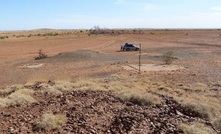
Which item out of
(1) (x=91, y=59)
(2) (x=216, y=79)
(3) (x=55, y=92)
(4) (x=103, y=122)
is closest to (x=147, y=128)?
(4) (x=103, y=122)

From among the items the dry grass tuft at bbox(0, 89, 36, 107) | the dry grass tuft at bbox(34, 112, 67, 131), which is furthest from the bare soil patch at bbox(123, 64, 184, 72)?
the dry grass tuft at bbox(34, 112, 67, 131)

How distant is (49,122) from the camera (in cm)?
960

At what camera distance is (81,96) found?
44.5 feet

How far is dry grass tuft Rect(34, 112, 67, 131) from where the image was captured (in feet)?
31.0

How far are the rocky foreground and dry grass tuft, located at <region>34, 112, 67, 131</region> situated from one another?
50 millimetres

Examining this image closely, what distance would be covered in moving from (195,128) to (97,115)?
3081 millimetres

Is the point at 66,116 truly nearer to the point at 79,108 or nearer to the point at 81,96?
the point at 79,108

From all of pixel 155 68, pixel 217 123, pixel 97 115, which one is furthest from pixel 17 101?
pixel 155 68

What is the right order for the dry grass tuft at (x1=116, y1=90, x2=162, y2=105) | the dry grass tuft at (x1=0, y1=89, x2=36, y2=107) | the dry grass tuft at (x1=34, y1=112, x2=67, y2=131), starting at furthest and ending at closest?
1. the dry grass tuft at (x1=116, y1=90, x2=162, y2=105)
2. the dry grass tuft at (x1=0, y1=89, x2=36, y2=107)
3. the dry grass tuft at (x1=34, y1=112, x2=67, y2=131)

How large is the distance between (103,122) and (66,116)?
3.93 feet

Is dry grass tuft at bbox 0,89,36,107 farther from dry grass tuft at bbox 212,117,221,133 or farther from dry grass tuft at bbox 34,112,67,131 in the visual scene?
dry grass tuft at bbox 212,117,221,133

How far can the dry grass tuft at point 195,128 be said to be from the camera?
33.0 feet

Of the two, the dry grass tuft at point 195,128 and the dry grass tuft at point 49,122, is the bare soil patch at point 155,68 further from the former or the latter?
the dry grass tuft at point 49,122

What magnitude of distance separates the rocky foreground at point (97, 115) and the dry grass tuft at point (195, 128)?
144 millimetres
